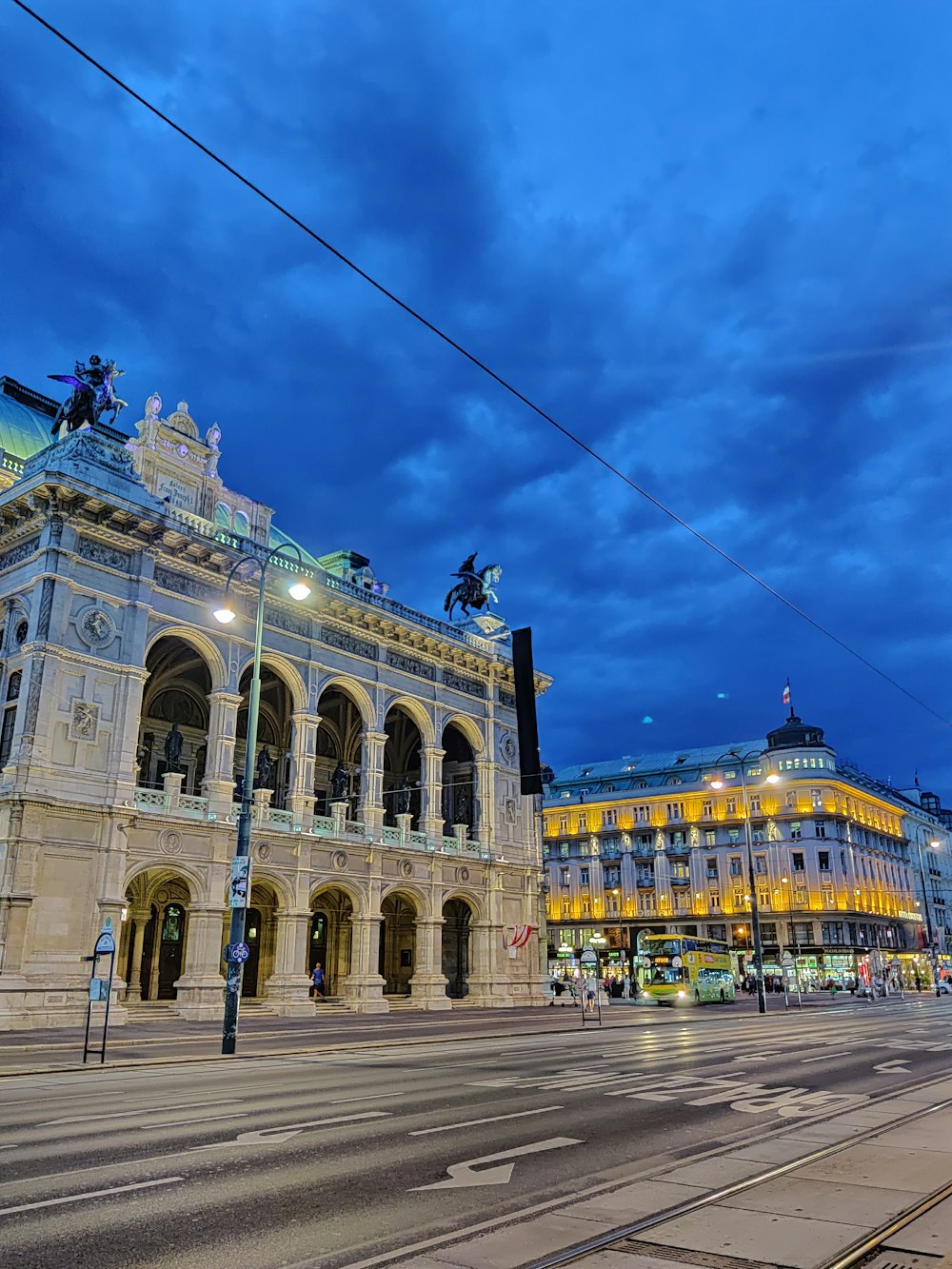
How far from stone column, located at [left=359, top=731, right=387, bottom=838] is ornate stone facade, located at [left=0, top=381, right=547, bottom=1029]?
10 cm

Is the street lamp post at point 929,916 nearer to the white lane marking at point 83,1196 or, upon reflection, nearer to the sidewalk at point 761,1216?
the sidewalk at point 761,1216

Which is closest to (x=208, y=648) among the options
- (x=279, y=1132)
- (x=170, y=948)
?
(x=170, y=948)

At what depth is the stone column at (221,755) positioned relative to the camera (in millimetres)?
37281

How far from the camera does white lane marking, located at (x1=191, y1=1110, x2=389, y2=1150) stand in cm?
1038

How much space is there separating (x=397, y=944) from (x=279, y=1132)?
43115 millimetres

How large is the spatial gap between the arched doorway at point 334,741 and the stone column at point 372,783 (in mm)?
6945

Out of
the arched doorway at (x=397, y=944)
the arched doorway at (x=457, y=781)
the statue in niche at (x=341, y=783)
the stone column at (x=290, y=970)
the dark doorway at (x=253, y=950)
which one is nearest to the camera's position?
the stone column at (x=290, y=970)

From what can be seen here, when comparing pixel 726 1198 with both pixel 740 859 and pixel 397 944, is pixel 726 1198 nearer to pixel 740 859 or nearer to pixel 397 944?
pixel 397 944

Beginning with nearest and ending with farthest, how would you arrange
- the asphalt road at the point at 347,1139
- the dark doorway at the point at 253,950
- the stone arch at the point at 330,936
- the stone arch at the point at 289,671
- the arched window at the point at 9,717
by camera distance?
1. the asphalt road at the point at 347,1139
2. the arched window at the point at 9,717
3. the stone arch at the point at 289,671
4. the dark doorway at the point at 253,950
5. the stone arch at the point at 330,936

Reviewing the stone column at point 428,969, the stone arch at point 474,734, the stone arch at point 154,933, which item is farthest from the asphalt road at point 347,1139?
the stone arch at point 474,734

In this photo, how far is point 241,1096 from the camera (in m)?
14.5

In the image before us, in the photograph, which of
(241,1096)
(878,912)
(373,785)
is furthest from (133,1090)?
(878,912)

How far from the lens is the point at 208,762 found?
3759cm

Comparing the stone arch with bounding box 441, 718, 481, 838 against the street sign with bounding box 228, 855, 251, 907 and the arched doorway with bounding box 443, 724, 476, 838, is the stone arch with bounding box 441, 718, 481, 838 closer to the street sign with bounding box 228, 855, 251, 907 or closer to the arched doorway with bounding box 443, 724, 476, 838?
→ the arched doorway with bounding box 443, 724, 476, 838
